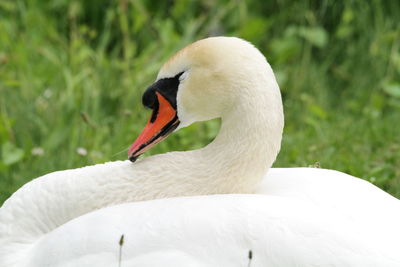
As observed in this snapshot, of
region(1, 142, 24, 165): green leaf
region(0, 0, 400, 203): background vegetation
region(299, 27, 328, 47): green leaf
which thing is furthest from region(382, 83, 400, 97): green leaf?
region(1, 142, 24, 165): green leaf

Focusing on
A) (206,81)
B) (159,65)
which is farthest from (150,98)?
(159,65)

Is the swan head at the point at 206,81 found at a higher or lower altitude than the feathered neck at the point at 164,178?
higher

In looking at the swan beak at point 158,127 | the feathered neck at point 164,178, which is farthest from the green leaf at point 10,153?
the swan beak at point 158,127

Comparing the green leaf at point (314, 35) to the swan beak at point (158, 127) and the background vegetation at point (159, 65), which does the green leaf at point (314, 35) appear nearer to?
the background vegetation at point (159, 65)

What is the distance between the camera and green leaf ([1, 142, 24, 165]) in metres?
3.97

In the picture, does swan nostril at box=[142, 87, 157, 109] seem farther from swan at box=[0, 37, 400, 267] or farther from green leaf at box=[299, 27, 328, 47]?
green leaf at box=[299, 27, 328, 47]

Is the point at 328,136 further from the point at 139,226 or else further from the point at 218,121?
the point at 139,226

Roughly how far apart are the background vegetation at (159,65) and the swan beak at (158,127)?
3.50 feet

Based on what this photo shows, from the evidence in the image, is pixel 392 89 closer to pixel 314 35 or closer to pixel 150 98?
pixel 314 35

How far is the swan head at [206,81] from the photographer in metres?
2.61

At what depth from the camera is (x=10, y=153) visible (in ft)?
13.3

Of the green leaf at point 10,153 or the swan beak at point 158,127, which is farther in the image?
the green leaf at point 10,153

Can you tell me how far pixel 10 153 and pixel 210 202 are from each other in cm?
189

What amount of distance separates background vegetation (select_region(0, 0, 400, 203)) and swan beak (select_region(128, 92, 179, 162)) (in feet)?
3.50
